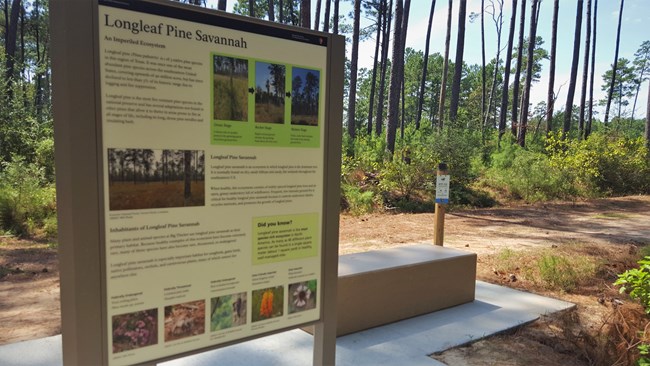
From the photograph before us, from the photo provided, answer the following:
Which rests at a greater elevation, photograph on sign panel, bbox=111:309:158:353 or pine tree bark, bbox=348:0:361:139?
pine tree bark, bbox=348:0:361:139

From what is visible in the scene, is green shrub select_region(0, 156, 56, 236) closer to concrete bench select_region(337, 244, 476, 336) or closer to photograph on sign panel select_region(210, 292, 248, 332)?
concrete bench select_region(337, 244, 476, 336)

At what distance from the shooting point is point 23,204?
28.2 feet

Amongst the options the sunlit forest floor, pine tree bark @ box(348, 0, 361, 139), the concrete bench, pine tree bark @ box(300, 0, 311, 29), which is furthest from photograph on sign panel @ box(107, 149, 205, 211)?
pine tree bark @ box(348, 0, 361, 139)

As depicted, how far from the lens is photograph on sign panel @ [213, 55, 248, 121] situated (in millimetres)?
2066

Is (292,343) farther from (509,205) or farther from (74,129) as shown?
(509,205)

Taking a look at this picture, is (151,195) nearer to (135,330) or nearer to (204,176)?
(204,176)

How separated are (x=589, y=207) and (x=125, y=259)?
15.3 m

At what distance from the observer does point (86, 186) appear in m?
1.78

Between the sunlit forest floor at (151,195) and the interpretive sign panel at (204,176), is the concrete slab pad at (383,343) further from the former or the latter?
the sunlit forest floor at (151,195)

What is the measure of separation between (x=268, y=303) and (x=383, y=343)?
1678mm

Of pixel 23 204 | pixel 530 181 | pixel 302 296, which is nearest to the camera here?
pixel 302 296

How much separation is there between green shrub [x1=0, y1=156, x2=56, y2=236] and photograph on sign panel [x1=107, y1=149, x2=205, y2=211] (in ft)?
26.0

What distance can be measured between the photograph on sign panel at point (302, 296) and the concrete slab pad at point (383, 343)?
3.13ft

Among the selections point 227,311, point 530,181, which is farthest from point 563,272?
point 530,181
